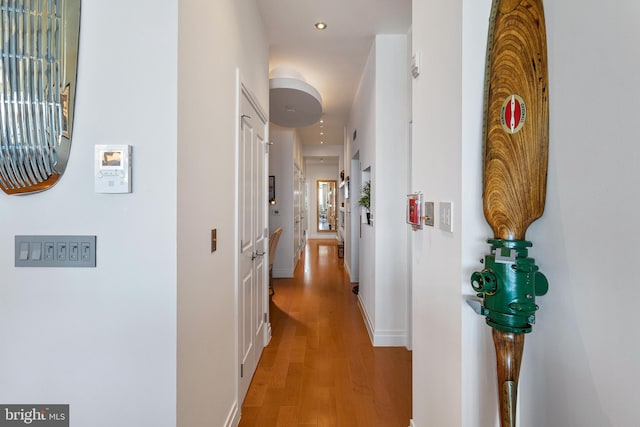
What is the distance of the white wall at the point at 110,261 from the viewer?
110cm

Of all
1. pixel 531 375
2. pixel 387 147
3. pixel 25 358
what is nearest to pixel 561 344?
pixel 531 375

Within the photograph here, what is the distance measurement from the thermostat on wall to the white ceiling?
2085 mm

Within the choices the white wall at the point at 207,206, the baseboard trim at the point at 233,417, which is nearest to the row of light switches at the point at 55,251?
the white wall at the point at 207,206

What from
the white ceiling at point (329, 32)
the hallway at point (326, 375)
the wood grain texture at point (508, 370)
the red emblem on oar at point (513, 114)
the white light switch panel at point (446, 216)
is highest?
the white ceiling at point (329, 32)

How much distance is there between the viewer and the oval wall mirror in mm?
11992

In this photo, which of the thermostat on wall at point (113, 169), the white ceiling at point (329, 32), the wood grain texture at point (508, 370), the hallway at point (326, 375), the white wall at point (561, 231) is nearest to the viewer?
the white wall at point (561, 231)

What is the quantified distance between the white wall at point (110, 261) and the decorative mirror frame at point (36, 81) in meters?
0.04

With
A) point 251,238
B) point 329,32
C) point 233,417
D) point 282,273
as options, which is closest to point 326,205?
point 282,273

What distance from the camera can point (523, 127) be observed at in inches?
35.9

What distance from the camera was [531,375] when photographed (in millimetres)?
1011

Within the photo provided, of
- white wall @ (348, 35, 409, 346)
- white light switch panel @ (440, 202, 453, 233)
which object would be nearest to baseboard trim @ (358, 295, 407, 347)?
white wall @ (348, 35, 409, 346)

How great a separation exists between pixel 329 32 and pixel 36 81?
2.55 meters

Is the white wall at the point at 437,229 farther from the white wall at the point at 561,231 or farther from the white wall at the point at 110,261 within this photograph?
the white wall at the point at 110,261

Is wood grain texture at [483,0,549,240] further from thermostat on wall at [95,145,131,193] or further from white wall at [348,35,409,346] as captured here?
white wall at [348,35,409,346]
